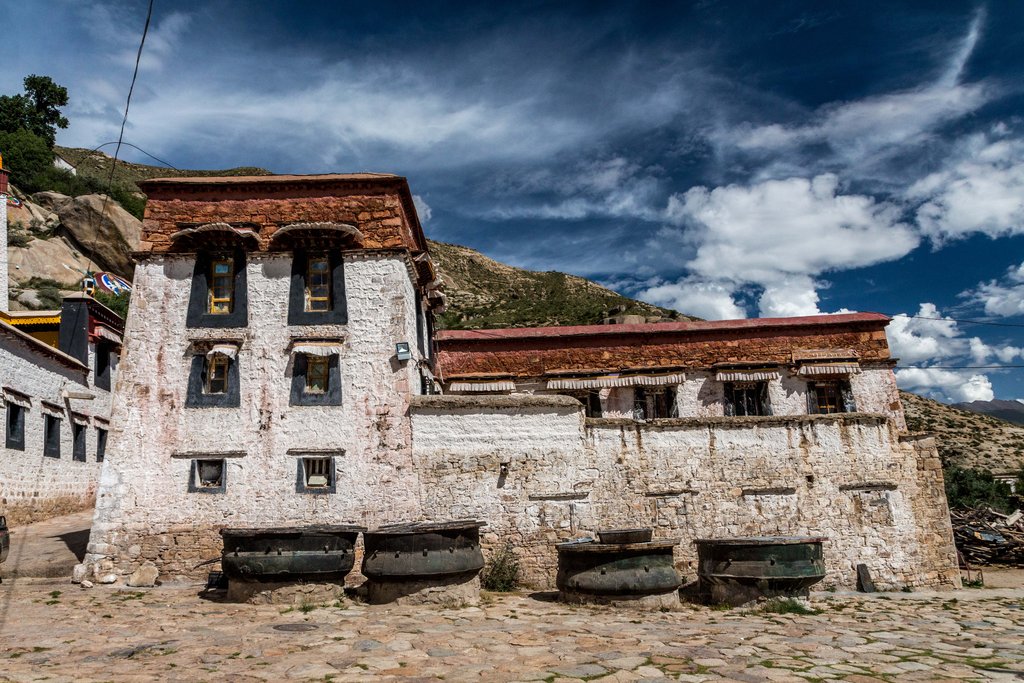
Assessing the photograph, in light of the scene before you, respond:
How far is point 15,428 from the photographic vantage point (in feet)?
58.2

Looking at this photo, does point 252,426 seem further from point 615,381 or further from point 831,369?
point 831,369

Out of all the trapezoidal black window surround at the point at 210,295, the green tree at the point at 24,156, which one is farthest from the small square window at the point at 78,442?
the green tree at the point at 24,156

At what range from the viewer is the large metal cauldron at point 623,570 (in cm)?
1104

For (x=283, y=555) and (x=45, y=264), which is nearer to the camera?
(x=283, y=555)

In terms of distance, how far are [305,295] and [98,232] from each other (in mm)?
38203

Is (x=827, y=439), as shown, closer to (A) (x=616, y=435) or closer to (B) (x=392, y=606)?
(A) (x=616, y=435)

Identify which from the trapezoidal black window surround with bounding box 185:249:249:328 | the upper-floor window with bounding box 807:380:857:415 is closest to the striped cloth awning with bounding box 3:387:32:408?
the trapezoidal black window surround with bounding box 185:249:249:328

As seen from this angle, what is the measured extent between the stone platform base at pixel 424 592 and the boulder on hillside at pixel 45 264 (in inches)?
1463

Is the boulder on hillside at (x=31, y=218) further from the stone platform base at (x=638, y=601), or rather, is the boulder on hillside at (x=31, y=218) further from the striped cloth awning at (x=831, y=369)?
the stone platform base at (x=638, y=601)

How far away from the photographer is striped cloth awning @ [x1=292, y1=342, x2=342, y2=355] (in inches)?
593

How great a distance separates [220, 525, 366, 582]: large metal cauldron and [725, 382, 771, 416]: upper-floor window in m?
15.2

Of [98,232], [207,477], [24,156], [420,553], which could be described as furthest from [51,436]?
[24,156]

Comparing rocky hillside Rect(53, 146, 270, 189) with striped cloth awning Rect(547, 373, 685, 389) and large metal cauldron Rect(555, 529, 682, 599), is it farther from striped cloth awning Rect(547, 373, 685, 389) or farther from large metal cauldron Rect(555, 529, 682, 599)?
large metal cauldron Rect(555, 529, 682, 599)

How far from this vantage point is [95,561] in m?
14.0
